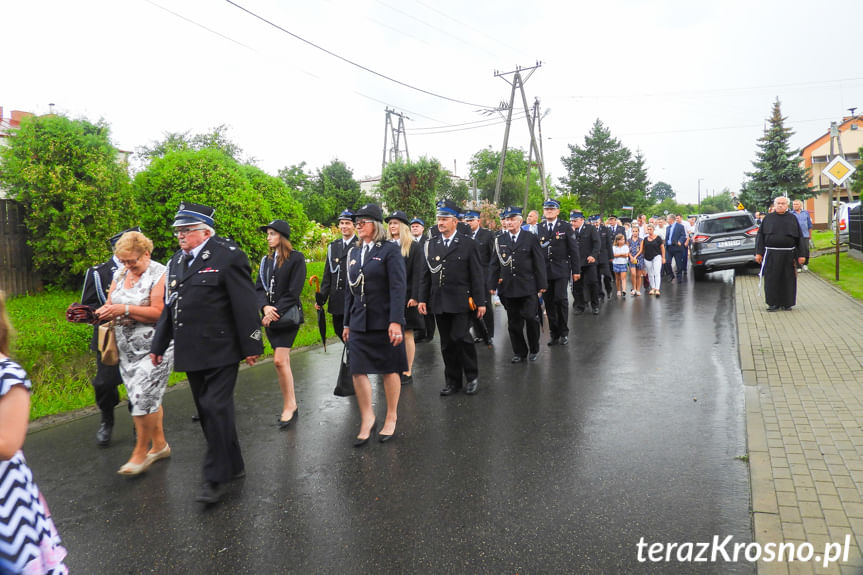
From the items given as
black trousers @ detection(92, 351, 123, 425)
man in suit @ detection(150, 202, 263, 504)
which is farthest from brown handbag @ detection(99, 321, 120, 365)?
man in suit @ detection(150, 202, 263, 504)

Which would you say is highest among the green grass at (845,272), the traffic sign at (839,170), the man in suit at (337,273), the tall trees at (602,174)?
the tall trees at (602,174)

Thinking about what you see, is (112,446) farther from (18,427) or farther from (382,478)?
(18,427)

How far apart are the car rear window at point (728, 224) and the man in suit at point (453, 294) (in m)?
12.9

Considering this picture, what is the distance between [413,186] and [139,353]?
22.3 metres

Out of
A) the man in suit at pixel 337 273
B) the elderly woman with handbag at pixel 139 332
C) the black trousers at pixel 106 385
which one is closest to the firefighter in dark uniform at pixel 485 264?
the man in suit at pixel 337 273

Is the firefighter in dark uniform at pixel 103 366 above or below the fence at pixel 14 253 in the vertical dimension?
below

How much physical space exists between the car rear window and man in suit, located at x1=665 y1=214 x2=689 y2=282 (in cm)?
61

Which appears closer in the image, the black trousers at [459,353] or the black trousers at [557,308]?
the black trousers at [459,353]

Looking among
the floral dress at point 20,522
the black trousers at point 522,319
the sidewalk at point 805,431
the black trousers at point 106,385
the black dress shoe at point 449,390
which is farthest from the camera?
the black trousers at point 522,319

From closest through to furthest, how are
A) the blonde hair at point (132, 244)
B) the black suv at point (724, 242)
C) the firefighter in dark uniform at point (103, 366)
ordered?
the blonde hair at point (132, 244) → the firefighter in dark uniform at point (103, 366) → the black suv at point (724, 242)

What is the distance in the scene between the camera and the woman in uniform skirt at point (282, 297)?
5750 mm

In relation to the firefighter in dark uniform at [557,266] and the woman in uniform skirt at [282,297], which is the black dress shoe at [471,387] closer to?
the woman in uniform skirt at [282,297]

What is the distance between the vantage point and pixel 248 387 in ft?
24.2

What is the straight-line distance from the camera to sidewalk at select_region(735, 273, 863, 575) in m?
3.32
